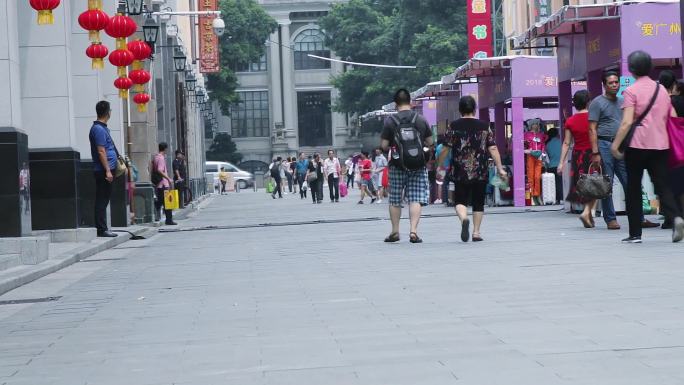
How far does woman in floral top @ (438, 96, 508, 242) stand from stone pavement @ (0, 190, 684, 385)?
1.91ft

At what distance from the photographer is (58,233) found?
1905cm

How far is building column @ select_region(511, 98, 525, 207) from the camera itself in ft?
94.5

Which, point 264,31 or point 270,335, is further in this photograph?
point 264,31

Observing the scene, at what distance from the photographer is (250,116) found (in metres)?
100

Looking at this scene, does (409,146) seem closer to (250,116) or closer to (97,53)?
(97,53)

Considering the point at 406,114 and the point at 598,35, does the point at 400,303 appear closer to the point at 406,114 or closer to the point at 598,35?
the point at 406,114

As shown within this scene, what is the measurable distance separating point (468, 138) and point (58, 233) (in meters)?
5.93

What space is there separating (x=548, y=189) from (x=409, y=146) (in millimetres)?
13598

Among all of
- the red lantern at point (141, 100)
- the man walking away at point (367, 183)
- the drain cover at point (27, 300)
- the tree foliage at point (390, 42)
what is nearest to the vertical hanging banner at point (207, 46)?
the tree foliage at point (390, 42)

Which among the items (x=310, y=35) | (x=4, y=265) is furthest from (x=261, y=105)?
(x=4, y=265)

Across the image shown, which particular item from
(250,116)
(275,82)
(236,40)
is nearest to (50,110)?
(236,40)

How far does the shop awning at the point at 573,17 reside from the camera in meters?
20.8

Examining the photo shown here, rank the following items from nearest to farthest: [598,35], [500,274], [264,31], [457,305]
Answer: [457,305] → [500,274] → [598,35] → [264,31]

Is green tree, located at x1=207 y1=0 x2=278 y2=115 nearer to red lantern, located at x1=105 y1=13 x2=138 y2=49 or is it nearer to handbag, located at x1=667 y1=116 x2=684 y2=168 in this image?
red lantern, located at x1=105 y1=13 x2=138 y2=49
